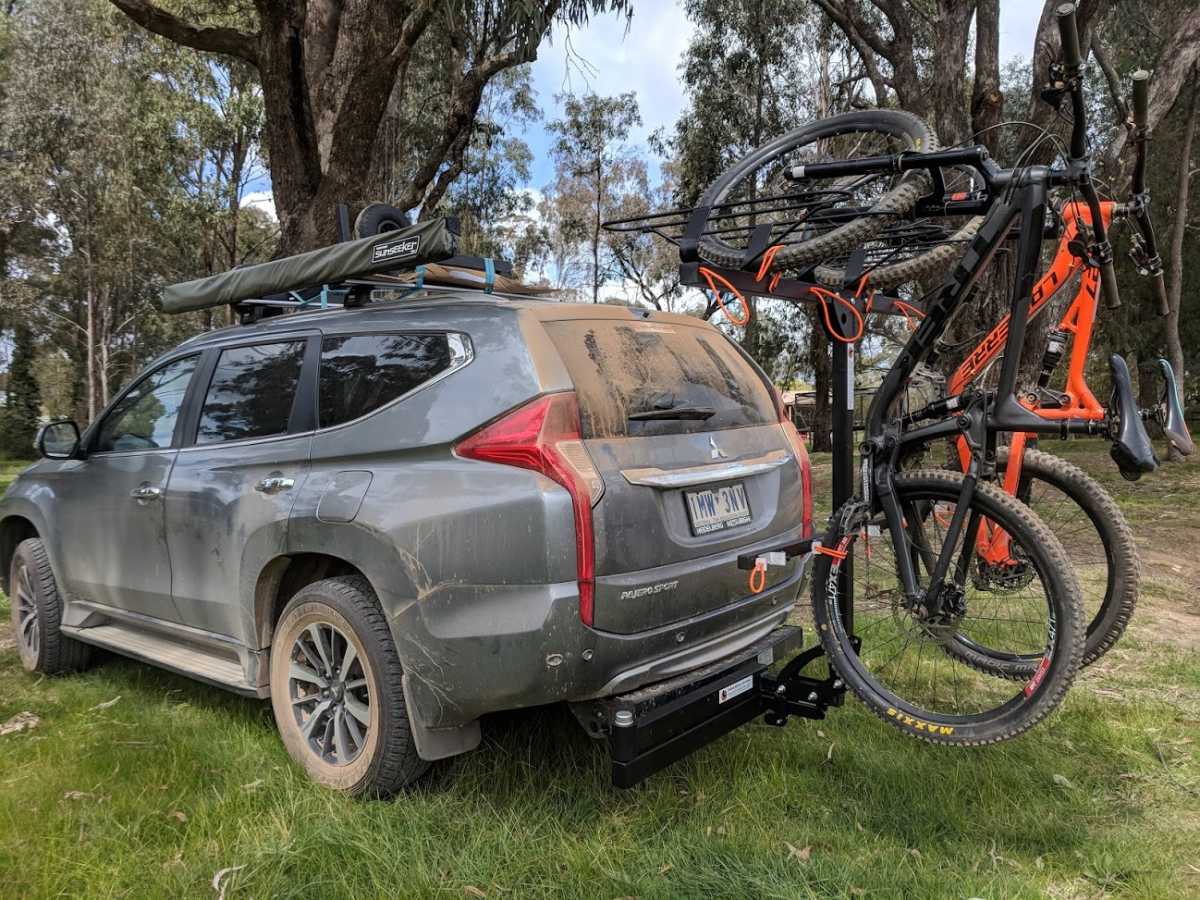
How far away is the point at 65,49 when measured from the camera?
22797 mm

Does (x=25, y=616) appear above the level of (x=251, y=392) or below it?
below

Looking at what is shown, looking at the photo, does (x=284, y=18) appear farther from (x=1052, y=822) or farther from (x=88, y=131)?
(x=88, y=131)

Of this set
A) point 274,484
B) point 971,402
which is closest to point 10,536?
point 274,484

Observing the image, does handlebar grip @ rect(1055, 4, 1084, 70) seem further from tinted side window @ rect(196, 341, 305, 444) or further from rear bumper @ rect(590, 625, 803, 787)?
tinted side window @ rect(196, 341, 305, 444)

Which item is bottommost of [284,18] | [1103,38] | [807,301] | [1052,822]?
[1052,822]

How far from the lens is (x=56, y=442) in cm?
459

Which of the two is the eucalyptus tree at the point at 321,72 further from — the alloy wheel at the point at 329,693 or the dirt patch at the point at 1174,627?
the dirt patch at the point at 1174,627

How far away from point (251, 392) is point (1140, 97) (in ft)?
11.8

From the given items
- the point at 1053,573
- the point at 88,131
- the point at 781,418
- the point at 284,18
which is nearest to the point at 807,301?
the point at 781,418

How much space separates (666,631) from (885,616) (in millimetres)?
1958

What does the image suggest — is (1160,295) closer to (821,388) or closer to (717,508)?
(717,508)

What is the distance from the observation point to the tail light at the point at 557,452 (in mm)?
2619

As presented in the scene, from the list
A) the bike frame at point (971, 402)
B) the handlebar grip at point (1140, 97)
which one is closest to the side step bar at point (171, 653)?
the bike frame at point (971, 402)

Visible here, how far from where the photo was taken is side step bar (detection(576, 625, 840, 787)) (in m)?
2.69
